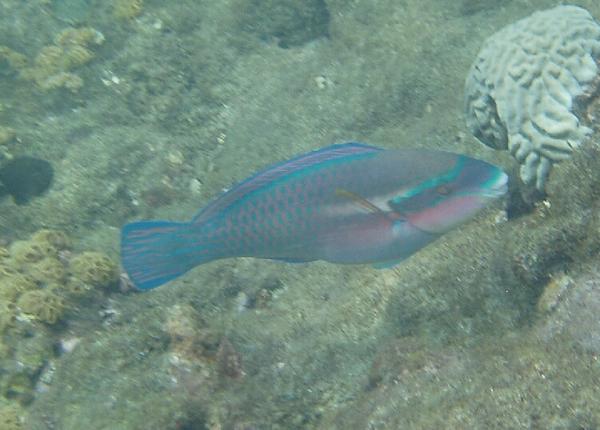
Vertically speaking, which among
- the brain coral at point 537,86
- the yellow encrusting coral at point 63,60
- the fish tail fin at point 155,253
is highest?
the brain coral at point 537,86

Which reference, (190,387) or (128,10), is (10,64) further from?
(190,387)

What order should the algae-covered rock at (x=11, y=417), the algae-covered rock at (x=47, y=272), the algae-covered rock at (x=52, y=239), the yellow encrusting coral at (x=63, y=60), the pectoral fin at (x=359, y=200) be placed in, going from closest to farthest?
the pectoral fin at (x=359, y=200), the algae-covered rock at (x=11, y=417), the algae-covered rock at (x=47, y=272), the algae-covered rock at (x=52, y=239), the yellow encrusting coral at (x=63, y=60)

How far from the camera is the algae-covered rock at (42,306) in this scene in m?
5.01

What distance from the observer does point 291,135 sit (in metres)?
6.61

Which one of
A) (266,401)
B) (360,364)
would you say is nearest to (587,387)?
(360,364)

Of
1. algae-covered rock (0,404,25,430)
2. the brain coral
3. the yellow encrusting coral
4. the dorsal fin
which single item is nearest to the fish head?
the dorsal fin

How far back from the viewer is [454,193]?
7.81 feet

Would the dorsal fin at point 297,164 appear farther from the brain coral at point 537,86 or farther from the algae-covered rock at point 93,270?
the algae-covered rock at point 93,270

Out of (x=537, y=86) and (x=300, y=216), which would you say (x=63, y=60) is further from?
(x=300, y=216)

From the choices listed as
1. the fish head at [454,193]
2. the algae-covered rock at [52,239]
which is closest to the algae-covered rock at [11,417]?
the algae-covered rock at [52,239]

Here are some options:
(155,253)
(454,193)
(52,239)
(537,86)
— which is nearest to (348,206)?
(454,193)

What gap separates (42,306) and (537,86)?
443 cm

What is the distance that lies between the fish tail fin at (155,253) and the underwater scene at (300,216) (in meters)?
0.01

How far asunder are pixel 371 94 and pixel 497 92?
2.35 m
